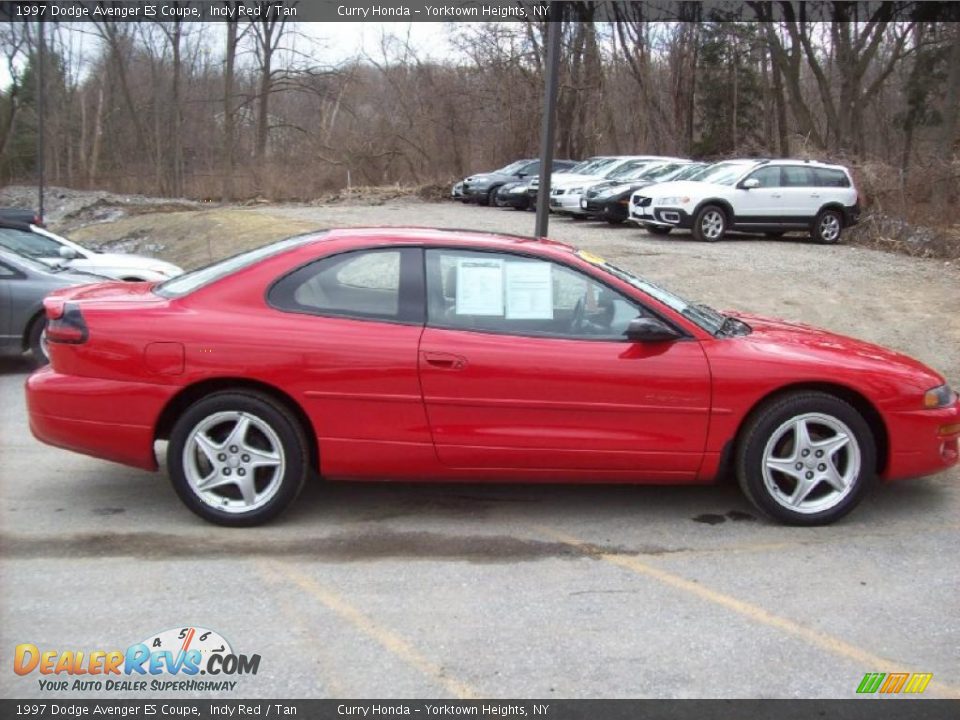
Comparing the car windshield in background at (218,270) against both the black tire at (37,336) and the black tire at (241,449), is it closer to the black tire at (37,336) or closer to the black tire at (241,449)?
the black tire at (241,449)

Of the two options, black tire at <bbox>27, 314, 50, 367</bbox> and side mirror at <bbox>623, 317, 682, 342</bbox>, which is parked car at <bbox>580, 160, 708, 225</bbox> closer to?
black tire at <bbox>27, 314, 50, 367</bbox>

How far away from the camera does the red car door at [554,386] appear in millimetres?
4414

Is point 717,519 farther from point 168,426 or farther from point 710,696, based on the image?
point 168,426

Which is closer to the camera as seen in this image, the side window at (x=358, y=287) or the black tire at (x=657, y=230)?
the side window at (x=358, y=287)

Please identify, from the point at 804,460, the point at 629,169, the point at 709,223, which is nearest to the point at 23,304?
the point at 804,460

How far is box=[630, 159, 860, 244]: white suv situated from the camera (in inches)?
682

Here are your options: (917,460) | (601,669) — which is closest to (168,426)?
(601,669)

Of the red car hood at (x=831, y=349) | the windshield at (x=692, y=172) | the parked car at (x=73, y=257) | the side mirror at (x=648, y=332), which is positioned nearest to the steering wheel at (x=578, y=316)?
the side mirror at (x=648, y=332)

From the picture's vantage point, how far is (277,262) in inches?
182

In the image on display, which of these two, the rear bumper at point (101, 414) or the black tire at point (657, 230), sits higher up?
the black tire at point (657, 230)

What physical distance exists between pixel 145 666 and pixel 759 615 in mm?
2385

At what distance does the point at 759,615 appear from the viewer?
145 inches

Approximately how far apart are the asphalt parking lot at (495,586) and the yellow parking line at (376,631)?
10mm

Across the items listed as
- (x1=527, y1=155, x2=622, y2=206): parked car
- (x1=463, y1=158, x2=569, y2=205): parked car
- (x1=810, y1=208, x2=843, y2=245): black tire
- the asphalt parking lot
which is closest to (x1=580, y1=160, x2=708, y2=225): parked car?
(x1=527, y1=155, x2=622, y2=206): parked car
